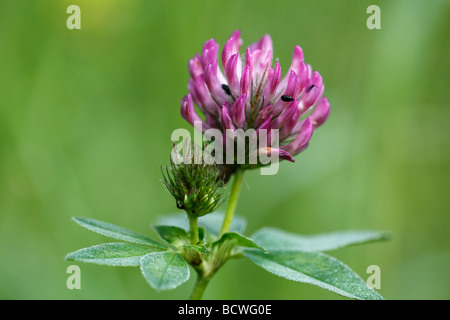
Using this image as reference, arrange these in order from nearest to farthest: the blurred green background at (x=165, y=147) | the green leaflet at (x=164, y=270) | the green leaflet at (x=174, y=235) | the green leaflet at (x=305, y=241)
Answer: the green leaflet at (x=164, y=270) → the green leaflet at (x=174, y=235) → the green leaflet at (x=305, y=241) → the blurred green background at (x=165, y=147)

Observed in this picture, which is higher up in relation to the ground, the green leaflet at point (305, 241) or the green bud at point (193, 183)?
the green bud at point (193, 183)

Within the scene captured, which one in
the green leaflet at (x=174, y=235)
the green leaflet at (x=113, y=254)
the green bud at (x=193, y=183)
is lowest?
the green leaflet at (x=174, y=235)

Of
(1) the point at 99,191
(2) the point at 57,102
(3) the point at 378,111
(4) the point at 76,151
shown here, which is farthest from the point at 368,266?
(2) the point at 57,102

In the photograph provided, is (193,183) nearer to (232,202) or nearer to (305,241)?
(232,202)

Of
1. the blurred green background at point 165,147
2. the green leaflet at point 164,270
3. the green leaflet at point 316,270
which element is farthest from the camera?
the blurred green background at point 165,147

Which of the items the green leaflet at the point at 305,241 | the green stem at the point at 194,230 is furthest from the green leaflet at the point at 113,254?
the green leaflet at the point at 305,241

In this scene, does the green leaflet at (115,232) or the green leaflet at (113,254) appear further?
the green leaflet at (115,232)

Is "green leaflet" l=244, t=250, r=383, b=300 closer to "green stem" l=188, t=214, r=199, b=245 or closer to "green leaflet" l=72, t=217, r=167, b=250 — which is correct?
"green stem" l=188, t=214, r=199, b=245

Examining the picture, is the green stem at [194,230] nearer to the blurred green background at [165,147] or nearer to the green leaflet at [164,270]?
the green leaflet at [164,270]
